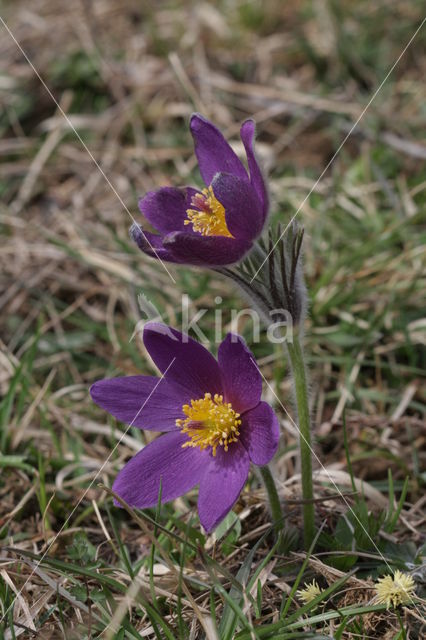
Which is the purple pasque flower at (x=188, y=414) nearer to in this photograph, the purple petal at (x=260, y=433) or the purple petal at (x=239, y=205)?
the purple petal at (x=260, y=433)

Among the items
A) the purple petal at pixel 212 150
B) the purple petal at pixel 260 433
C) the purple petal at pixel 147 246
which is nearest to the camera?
the purple petal at pixel 260 433

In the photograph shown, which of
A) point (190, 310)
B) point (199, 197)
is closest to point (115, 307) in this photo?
point (190, 310)

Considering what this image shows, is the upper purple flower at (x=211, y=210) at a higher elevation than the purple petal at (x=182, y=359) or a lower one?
higher

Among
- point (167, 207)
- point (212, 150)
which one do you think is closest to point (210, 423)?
point (167, 207)

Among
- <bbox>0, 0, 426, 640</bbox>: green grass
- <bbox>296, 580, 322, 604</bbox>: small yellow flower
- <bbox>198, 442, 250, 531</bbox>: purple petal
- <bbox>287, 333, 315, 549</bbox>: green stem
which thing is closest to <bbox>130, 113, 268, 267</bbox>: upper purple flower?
<bbox>0, 0, 426, 640</bbox>: green grass

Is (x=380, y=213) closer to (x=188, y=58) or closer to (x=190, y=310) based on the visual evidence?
(x=190, y=310)

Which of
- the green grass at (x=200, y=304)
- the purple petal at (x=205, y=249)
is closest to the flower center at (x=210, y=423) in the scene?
the green grass at (x=200, y=304)
